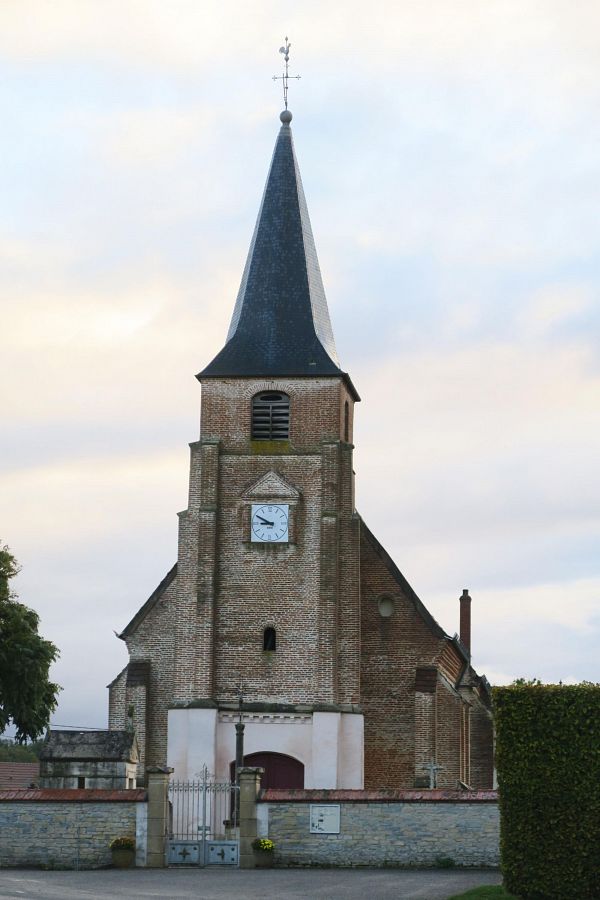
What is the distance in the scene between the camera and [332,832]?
30531 millimetres

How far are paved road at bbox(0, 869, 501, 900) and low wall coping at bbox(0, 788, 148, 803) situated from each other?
1.40 meters

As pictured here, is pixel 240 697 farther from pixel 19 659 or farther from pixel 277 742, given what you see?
pixel 19 659

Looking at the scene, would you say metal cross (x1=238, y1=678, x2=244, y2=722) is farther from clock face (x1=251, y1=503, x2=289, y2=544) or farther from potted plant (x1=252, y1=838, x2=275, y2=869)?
potted plant (x1=252, y1=838, x2=275, y2=869)

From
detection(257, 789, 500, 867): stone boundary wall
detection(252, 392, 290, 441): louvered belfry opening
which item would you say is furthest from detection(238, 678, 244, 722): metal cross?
detection(257, 789, 500, 867): stone boundary wall

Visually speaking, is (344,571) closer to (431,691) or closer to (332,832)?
(431,691)

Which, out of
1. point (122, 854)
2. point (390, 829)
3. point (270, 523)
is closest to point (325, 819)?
point (390, 829)

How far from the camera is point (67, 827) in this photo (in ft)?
102

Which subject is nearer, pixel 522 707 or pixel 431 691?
pixel 522 707

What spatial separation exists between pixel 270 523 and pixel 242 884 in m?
16.1

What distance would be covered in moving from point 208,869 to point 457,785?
12.9 m

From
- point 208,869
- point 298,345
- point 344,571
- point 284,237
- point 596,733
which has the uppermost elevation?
point 284,237

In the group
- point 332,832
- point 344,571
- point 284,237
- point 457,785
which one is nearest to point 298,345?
point 284,237

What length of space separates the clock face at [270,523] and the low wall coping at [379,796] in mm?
11890

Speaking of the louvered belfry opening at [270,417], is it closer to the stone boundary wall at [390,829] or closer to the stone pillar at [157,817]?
the stone pillar at [157,817]
